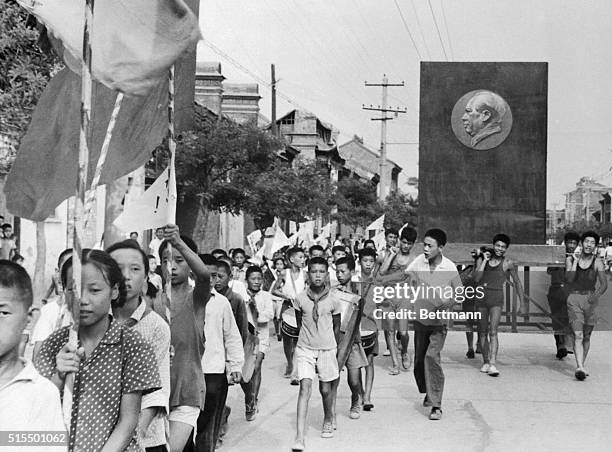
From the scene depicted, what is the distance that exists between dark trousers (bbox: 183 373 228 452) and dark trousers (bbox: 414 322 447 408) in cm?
299

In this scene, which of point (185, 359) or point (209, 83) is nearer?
point (185, 359)

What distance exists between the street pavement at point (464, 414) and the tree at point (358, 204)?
44.4 meters

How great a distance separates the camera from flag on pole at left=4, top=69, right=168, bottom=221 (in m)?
5.86

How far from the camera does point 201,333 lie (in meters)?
5.99

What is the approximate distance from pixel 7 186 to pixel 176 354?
148cm

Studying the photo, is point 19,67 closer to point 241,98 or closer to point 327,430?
point 327,430

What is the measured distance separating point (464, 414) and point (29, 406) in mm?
6795

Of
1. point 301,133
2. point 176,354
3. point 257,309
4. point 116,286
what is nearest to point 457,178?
point 257,309

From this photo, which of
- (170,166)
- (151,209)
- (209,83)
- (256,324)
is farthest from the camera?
(209,83)

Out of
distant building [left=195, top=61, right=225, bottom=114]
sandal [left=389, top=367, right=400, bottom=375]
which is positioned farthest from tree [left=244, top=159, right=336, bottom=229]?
sandal [left=389, top=367, right=400, bottom=375]

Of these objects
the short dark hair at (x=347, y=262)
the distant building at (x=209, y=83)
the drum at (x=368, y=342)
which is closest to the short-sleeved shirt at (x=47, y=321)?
the short dark hair at (x=347, y=262)

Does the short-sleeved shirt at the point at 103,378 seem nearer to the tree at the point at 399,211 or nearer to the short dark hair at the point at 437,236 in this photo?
the short dark hair at the point at 437,236

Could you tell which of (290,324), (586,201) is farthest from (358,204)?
(586,201)

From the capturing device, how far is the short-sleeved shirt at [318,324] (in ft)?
26.7
